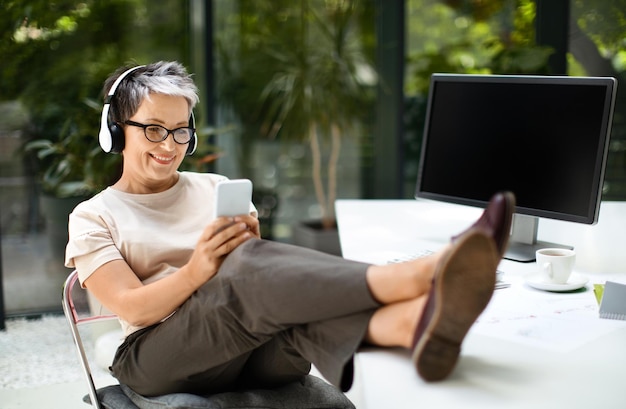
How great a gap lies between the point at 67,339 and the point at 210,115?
4.69 ft

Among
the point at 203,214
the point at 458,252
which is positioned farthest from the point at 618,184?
the point at 458,252

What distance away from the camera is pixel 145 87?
5.84ft

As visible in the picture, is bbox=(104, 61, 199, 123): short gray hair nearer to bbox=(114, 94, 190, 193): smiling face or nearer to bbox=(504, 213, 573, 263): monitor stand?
bbox=(114, 94, 190, 193): smiling face

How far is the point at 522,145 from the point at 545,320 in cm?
70

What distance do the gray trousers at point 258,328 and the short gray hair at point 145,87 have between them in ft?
1.70


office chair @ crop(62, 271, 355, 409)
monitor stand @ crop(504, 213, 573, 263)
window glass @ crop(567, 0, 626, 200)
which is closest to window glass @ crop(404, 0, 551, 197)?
window glass @ crop(567, 0, 626, 200)

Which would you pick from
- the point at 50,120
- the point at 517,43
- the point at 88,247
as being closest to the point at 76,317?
the point at 88,247

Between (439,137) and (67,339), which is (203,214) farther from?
(67,339)

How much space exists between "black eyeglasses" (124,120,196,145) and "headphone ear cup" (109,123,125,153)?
0.08 ft

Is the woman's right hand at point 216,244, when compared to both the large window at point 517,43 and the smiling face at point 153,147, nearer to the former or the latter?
the smiling face at point 153,147

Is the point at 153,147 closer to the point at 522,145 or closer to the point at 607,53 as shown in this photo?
the point at 522,145

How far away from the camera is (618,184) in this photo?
Answer: 410 cm

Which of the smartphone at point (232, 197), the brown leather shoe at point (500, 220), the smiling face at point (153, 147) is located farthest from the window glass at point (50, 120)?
the brown leather shoe at point (500, 220)

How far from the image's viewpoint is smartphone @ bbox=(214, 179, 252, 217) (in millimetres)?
1509
